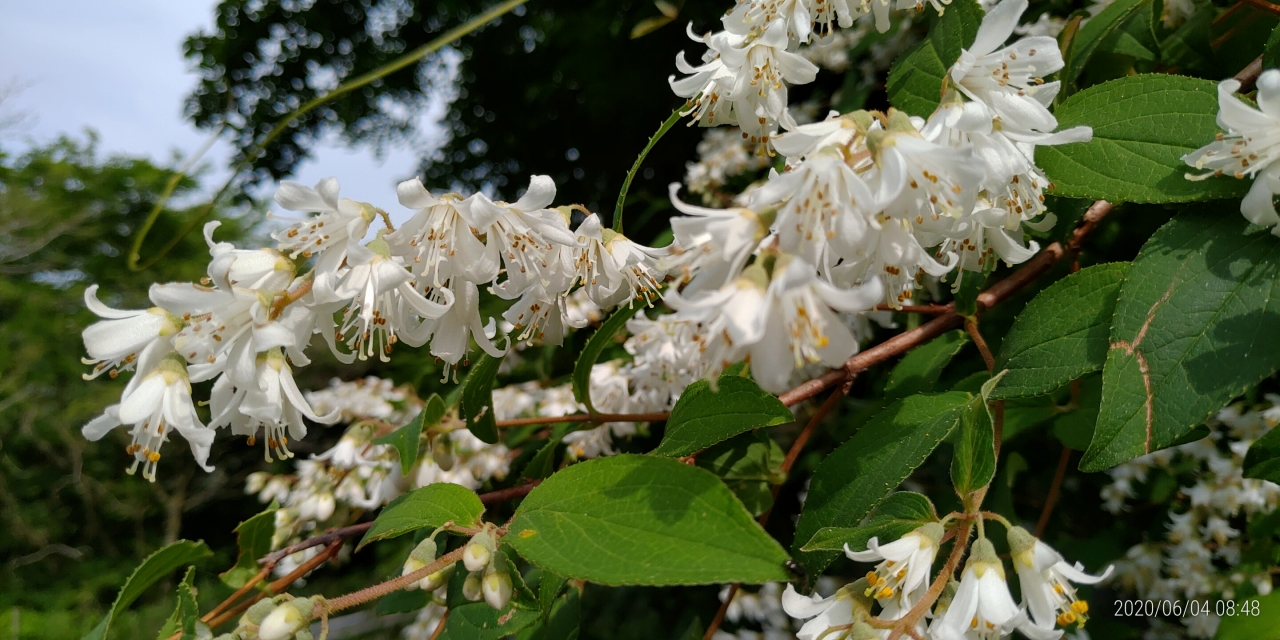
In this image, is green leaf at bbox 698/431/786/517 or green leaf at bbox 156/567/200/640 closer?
green leaf at bbox 156/567/200/640

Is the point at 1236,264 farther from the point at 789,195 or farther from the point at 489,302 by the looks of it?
the point at 489,302

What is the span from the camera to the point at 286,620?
2.53 ft

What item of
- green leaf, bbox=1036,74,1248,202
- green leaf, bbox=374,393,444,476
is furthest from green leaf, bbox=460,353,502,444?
green leaf, bbox=1036,74,1248,202

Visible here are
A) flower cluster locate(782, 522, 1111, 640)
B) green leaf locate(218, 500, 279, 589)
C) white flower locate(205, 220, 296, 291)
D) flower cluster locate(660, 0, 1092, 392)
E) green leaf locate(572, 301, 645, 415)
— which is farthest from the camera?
green leaf locate(218, 500, 279, 589)

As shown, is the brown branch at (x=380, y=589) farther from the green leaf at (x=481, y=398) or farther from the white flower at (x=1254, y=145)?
the white flower at (x=1254, y=145)

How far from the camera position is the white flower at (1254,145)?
71 centimetres

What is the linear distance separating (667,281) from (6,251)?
40.2 feet

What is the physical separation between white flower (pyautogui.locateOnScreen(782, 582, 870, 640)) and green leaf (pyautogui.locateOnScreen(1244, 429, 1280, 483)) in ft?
1.56

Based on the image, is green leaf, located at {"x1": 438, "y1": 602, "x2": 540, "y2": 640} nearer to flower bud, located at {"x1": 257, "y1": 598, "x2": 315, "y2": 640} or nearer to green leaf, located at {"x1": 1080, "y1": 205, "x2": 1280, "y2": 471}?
flower bud, located at {"x1": 257, "y1": 598, "x2": 315, "y2": 640}

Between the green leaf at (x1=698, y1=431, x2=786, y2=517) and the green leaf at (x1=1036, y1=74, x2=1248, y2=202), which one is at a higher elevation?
the green leaf at (x1=1036, y1=74, x2=1248, y2=202)

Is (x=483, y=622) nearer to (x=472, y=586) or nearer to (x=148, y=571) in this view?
(x=472, y=586)

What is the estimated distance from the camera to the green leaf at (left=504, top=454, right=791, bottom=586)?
605 millimetres

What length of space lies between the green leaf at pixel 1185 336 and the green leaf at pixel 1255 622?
0.61m

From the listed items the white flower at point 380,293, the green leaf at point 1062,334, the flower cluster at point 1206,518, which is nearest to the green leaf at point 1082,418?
the green leaf at point 1062,334
